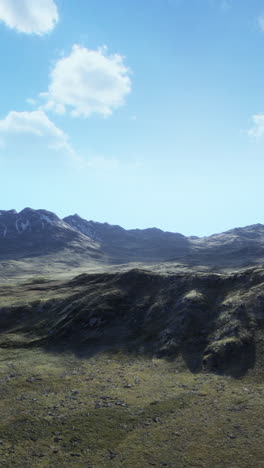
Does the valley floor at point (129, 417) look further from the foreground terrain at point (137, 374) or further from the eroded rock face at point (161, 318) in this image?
the eroded rock face at point (161, 318)

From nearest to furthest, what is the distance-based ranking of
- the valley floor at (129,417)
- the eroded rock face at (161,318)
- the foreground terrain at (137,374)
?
the valley floor at (129,417) → the foreground terrain at (137,374) → the eroded rock face at (161,318)

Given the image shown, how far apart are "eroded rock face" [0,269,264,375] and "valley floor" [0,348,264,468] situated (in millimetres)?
5333

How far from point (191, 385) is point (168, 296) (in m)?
30.1

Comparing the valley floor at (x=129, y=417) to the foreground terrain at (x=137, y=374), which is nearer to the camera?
the valley floor at (x=129, y=417)

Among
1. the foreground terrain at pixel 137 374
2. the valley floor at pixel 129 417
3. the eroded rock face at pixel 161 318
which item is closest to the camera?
the valley floor at pixel 129 417

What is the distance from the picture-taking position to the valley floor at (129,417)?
104 feet

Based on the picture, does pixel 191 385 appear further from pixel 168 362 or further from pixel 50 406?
pixel 50 406

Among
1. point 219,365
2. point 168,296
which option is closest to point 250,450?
point 219,365

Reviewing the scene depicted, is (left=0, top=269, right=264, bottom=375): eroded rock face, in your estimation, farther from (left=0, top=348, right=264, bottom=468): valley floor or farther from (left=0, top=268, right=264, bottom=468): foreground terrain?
(left=0, top=348, right=264, bottom=468): valley floor

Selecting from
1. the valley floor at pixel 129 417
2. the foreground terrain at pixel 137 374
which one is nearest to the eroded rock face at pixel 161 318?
the foreground terrain at pixel 137 374

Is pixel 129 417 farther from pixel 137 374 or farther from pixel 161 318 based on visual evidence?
pixel 161 318

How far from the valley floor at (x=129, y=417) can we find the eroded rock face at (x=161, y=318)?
533 cm

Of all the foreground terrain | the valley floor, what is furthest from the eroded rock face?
the valley floor

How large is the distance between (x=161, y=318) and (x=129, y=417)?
102 ft
